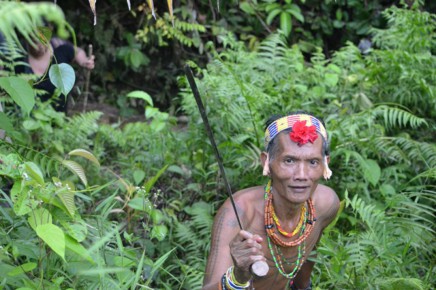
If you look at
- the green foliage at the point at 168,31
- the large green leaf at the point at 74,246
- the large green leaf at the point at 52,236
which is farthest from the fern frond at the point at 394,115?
the large green leaf at the point at 52,236

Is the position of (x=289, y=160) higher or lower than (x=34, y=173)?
lower

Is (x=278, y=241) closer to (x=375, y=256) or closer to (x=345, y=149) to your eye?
(x=375, y=256)

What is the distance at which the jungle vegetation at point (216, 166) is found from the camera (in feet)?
11.0

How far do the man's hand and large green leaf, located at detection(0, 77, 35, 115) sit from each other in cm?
96

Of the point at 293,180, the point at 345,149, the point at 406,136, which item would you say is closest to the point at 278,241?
the point at 293,180

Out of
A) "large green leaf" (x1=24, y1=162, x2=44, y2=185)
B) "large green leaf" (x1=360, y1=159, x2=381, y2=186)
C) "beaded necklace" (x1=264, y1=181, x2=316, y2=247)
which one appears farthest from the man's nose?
"large green leaf" (x1=360, y1=159, x2=381, y2=186)

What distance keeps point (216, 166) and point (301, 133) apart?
6.04ft

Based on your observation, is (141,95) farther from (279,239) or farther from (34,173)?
(34,173)

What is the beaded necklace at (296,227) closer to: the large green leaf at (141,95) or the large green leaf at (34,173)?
the large green leaf at (34,173)

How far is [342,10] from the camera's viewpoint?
8.58 metres

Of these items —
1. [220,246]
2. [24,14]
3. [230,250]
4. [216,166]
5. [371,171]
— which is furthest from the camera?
[216,166]

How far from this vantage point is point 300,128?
3.47m

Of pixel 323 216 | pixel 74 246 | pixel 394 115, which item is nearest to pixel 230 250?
pixel 74 246

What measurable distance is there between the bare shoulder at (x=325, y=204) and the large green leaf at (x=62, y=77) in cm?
143
